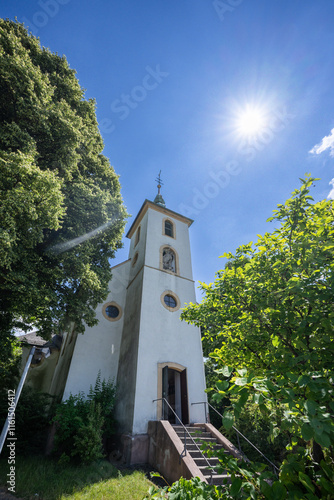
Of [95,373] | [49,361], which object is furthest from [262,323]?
[49,361]

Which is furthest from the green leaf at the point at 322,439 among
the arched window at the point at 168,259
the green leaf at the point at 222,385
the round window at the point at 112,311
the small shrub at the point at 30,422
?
the arched window at the point at 168,259

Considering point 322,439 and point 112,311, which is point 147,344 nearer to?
point 112,311

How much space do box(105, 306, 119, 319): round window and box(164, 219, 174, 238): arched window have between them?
19.8 ft

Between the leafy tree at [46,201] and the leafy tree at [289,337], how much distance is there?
4.53 meters

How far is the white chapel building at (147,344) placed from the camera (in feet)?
32.1

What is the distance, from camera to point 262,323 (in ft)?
12.3

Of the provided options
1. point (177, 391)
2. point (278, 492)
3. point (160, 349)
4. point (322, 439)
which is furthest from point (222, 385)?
point (177, 391)

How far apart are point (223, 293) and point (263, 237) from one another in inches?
57.1

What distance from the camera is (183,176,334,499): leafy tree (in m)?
1.76

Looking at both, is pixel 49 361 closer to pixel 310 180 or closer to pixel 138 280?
pixel 138 280

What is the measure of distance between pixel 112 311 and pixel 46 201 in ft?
29.0

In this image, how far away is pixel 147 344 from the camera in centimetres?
Answer: 1063

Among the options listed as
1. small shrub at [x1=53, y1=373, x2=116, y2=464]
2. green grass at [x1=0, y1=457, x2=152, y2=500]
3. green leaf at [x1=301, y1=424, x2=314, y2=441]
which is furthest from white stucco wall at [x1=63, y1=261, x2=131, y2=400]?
green leaf at [x1=301, y1=424, x2=314, y2=441]

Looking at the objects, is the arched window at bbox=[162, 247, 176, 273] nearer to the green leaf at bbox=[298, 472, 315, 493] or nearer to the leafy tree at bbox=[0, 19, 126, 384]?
the leafy tree at bbox=[0, 19, 126, 384]
